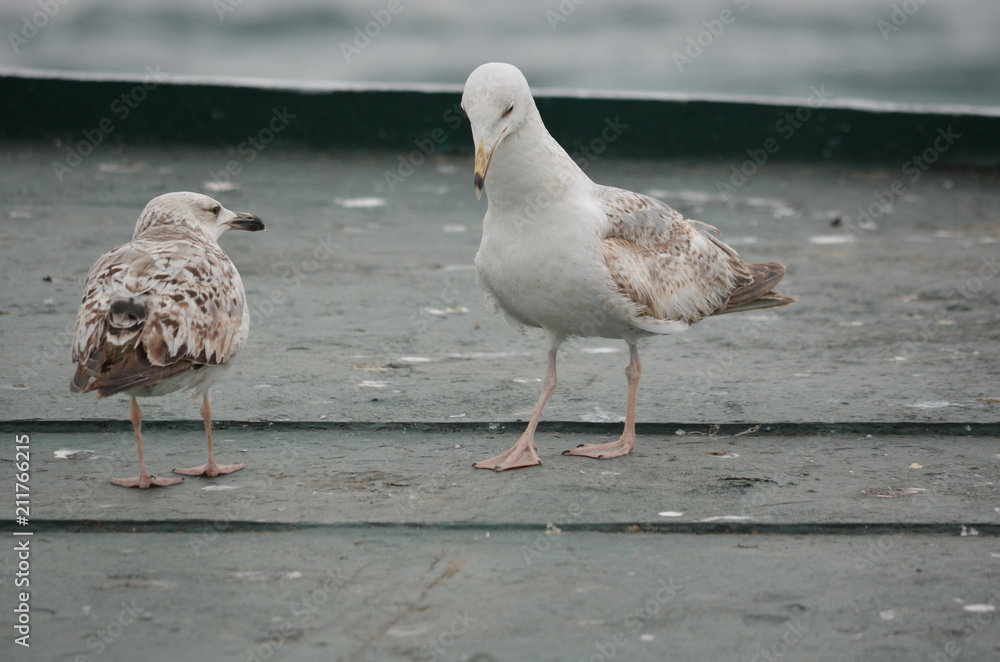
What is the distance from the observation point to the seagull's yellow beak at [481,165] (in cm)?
463

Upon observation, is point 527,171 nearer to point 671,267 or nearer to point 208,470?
point 671,267

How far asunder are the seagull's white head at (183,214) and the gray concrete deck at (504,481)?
818mm

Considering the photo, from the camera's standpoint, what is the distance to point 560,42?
145ft

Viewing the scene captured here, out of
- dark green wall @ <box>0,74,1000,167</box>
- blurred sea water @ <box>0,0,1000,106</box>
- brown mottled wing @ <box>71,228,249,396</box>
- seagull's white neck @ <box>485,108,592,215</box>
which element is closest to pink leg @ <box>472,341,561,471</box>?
seagull's white neck @ <box>485,108,592,215</box>

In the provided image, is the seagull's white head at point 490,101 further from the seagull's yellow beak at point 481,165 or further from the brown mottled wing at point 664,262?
the brown mottled wing at point 664,262

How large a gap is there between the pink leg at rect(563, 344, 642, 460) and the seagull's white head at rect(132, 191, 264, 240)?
1938 millimetres

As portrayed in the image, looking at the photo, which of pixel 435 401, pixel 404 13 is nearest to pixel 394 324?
pixel 435 401

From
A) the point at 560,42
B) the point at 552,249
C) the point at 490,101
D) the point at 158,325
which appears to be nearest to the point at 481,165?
the point at 490,101

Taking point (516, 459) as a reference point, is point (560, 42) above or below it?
above

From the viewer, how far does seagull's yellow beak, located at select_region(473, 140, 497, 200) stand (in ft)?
15.2

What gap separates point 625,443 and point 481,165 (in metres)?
1.39

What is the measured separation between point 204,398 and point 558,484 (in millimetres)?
1499

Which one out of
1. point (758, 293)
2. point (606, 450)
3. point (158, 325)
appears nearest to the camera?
point (158, 325)

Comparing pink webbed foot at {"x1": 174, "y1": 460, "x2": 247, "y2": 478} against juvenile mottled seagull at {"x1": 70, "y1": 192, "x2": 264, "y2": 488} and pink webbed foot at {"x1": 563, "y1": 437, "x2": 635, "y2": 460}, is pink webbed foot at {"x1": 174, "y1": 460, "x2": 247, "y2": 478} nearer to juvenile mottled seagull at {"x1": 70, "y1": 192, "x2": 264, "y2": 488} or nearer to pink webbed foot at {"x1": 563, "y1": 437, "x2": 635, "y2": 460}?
juvenile mottled seagull at {"x1": 70, "y1": 192, "x2": 264, "y2": 488}
